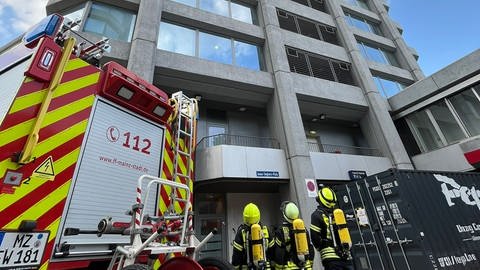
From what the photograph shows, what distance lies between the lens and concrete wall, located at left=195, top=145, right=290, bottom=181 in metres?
8.55

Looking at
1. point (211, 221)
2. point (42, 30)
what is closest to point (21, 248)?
point (42, 30)

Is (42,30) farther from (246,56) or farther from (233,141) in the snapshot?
(246,56)

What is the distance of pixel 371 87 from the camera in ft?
42.0

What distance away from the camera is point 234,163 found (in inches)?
344

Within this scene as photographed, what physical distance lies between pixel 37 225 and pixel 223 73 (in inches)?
346

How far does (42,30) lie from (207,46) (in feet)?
29.5

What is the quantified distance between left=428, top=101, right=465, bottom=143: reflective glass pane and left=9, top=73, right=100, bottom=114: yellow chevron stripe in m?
13.9

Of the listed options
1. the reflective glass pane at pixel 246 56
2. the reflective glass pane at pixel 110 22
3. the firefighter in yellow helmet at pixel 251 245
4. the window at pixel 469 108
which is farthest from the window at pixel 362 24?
the firefighter in yellow helmet at pixel 251 245

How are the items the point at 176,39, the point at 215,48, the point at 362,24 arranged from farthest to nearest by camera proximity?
the point at 362,24, the point at 215,48, the point at 176,39

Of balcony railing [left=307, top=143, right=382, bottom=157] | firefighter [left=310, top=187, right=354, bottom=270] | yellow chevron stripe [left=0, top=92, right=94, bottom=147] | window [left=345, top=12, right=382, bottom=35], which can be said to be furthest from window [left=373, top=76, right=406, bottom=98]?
yellow chevron stripe [left=0, top=92, right=94, bottom=147]

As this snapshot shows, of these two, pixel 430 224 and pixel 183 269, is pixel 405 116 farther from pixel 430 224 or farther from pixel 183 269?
pixel 183 269

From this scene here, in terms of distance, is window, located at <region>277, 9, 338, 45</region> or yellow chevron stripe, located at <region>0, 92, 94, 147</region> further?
window, located at <region>277, 9, 338, 45</region>

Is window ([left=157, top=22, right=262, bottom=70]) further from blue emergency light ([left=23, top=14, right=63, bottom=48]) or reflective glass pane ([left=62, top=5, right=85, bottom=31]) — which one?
blue emergency light ([left=23, top=14, right=63, bottom=48])

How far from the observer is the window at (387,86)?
14.3 m
